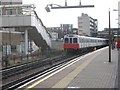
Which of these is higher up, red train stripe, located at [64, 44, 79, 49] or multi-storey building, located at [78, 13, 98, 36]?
multi-storey building, located at [78, 13, 98, 36]

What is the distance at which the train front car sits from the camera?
48037mm

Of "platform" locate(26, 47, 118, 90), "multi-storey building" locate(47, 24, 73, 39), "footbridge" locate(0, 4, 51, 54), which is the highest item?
"footbridge" locate(0, 4, 51, 54)

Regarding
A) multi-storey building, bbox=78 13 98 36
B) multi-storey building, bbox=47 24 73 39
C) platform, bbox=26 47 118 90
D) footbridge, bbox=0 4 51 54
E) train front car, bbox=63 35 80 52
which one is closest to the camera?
platform, bbox=26 47 118 90

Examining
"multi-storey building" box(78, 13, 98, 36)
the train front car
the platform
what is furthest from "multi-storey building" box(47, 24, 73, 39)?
the platform

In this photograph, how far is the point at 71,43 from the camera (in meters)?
48.7

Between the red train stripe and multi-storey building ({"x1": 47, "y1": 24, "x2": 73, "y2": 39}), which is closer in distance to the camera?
the red train stripe

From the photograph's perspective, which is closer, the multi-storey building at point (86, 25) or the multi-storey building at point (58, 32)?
the multi-storey building at point (58, 32)

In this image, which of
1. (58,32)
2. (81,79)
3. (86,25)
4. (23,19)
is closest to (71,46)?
(23,19)

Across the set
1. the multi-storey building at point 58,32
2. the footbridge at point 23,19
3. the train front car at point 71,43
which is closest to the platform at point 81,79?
the footbridge at point 23,19

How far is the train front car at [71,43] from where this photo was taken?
48.0 metres

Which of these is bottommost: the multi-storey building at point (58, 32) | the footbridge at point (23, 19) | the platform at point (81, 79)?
the platform at point (81, 79)

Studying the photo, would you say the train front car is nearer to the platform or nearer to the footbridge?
the footbridge

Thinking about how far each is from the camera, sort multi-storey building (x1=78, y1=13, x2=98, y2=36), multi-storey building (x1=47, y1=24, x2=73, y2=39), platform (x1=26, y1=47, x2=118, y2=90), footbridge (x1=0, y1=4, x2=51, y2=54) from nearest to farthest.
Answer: platform (x1=26, y1=47, x2=118, y2=90)
footbridge (x1=0, y1=4, x2=51, y2=54)
multi-storey building (x1=47, y1=24, x2=73, y2=39)
multi-storey building (x1=78, y1=13, x2=98, y2=36)

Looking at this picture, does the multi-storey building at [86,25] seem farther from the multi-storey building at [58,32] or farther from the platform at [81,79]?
the platform at [81,79]
